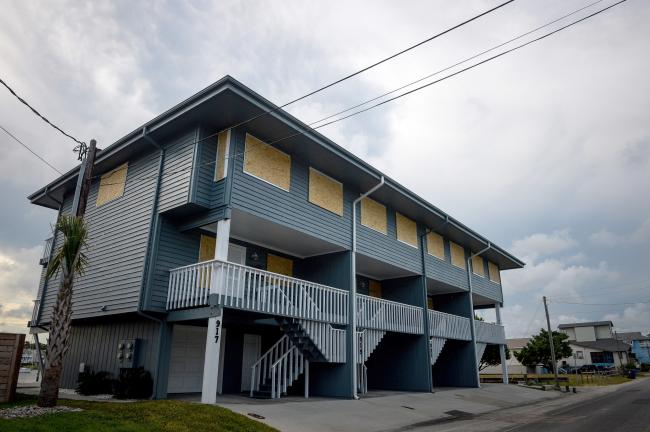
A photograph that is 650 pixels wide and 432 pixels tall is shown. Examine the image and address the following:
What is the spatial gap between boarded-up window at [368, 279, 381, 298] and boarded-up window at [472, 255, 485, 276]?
799 centimetres

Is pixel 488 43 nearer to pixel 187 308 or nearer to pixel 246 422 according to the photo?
pixel 246 422

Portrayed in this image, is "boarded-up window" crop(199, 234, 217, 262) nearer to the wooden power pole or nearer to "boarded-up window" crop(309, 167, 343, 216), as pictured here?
"boarded-up window" crop(309, 167, 343, 216)

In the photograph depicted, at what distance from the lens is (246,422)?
30.5 feet

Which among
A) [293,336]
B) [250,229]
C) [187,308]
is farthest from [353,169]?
[187,308]

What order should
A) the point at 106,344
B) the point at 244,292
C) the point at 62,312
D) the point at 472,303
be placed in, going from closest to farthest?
the point at 62,312 → the point at 244,292 → the point at 106,344 → the point at 472,303

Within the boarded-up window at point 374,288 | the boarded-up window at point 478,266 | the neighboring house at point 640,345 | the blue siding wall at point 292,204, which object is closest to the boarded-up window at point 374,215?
the blue siding wall at point 292,204

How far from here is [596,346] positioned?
75625 millimetres

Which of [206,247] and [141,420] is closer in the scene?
[141,420]

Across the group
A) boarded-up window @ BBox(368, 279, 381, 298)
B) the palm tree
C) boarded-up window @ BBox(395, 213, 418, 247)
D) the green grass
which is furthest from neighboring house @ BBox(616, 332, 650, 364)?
the palm tree

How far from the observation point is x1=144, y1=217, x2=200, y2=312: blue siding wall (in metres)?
12.9

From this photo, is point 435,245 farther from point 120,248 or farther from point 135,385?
point 135,385

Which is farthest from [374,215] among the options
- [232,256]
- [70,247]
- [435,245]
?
[70,247]

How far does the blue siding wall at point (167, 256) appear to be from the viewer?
1291 centimetres

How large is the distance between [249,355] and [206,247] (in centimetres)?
449
